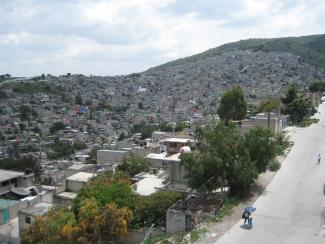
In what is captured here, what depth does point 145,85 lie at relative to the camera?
6969 inches

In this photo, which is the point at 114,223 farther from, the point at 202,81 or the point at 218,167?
the point at 202,81

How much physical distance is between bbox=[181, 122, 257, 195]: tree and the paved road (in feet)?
3.58

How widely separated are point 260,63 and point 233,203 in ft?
538

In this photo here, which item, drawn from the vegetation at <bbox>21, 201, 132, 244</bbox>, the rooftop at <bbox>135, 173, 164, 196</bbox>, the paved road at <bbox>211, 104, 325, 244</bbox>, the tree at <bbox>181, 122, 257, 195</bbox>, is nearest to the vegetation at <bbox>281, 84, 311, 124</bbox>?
the paved road at <bbox>211, 104, 325, 244</bbox>

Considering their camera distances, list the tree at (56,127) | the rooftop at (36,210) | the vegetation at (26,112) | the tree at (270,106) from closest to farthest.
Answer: the rooftop at (36,210) → the tree at (270,106) → the tree at (56,127) → the vegetation at (26,112)

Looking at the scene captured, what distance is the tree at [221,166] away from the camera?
1658 centimetres

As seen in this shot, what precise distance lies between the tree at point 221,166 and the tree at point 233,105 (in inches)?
660

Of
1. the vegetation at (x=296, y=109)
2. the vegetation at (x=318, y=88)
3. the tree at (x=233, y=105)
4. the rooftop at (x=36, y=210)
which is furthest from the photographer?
the vegetation at (x=318, y=88)

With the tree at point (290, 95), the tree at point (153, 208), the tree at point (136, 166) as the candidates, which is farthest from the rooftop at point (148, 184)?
the tree at point (290, 95)

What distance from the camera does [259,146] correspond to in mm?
17766

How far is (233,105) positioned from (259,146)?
1670 centimetres

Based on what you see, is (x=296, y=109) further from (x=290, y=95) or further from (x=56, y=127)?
(x=56, y=127)

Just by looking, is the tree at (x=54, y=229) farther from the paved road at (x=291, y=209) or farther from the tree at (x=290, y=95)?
the tree at (x=290, y=95)

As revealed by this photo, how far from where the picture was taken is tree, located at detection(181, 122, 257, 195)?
16578mm
